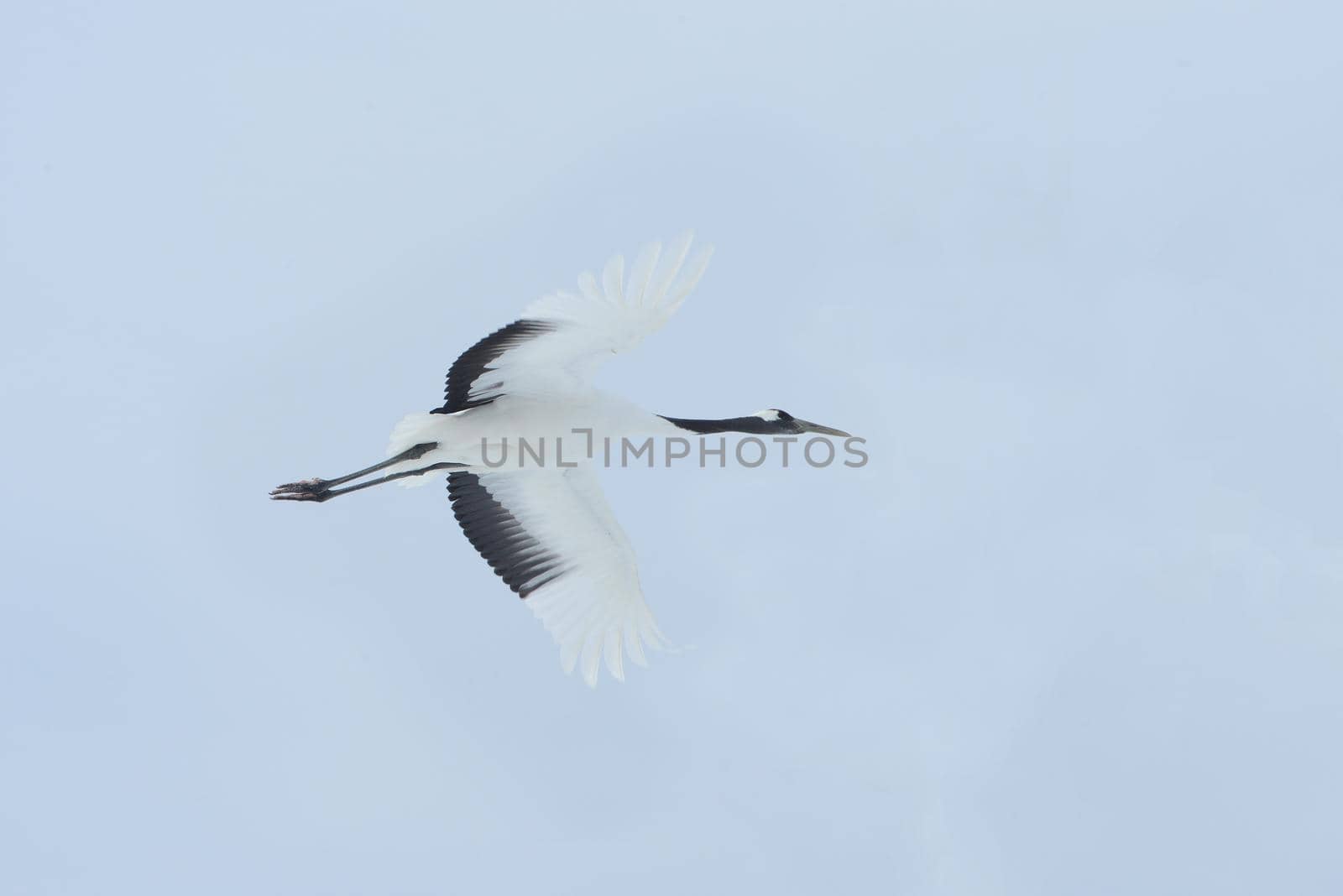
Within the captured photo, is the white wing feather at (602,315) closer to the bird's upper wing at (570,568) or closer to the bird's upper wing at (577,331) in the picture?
the bird's upper wing at (577,331)

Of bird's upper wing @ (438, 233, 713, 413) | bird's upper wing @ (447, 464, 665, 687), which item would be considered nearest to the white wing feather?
bird's upper wing @ (438, 233, 713, 413)

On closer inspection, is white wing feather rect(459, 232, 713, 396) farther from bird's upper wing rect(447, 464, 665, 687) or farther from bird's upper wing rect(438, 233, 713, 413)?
bird's upper wing rect(447, 464, 665, 687)

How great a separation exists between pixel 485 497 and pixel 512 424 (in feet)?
4.50

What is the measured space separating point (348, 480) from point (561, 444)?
7.63 ft

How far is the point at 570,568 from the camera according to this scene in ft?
55.2

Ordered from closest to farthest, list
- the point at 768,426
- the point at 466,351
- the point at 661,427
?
the point at 466,351 < the point at 661,427 < the point at 768,426

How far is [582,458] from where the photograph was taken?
1625 centimetres

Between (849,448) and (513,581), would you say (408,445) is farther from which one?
(849,448)

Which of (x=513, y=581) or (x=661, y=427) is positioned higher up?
Result: (x=661, y=427)

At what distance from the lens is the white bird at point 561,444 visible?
46.8 feet

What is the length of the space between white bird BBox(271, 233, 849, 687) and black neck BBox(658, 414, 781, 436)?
18 mm

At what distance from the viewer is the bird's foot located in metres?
16.8

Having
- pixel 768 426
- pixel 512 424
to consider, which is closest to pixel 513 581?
pixel 512 424

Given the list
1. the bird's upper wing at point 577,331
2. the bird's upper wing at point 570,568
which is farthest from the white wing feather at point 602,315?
the bird's upper wing at point 570,568
